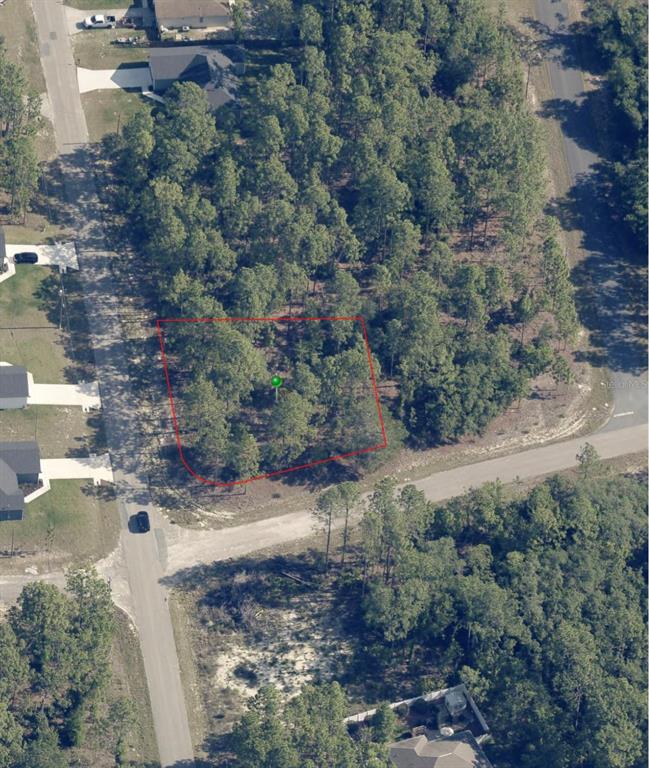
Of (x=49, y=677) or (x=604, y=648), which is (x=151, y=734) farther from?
(x=604, y=648)

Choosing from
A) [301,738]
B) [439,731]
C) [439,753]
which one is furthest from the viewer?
[439,731]

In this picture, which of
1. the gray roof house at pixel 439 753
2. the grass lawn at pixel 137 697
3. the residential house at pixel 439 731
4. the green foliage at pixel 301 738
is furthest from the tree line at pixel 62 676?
the gray roof house at pixel 439 753

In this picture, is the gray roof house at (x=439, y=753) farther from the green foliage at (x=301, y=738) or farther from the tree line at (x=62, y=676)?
the tree line at (x=62, y=676)

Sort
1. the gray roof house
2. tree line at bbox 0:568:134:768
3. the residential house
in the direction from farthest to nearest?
the residential house < the gray roof house < tree line at bbox 0:568:134:768

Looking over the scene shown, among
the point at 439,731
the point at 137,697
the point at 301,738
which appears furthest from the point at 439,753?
the point at 137,697

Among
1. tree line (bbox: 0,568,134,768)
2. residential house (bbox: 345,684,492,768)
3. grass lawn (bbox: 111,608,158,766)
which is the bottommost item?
residential house (bbox: 345,684,492,768)

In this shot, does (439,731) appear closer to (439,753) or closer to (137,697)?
(439,753)

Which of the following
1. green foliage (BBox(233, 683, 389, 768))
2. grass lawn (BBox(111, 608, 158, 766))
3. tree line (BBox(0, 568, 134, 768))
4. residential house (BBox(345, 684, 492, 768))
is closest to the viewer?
green foliage (BBox(233, 683, 389, 768))

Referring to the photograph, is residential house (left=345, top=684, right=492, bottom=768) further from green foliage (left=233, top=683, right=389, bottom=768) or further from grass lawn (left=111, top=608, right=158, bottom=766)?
grass lawn (left=111, top=608, right=158, bottom=766)

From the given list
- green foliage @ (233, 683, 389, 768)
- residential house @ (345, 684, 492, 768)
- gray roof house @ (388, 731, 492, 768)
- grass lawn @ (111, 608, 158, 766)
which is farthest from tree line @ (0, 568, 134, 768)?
gray roof house @ (388, 731, 492, 768)

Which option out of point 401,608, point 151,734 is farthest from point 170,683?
point 401,608
